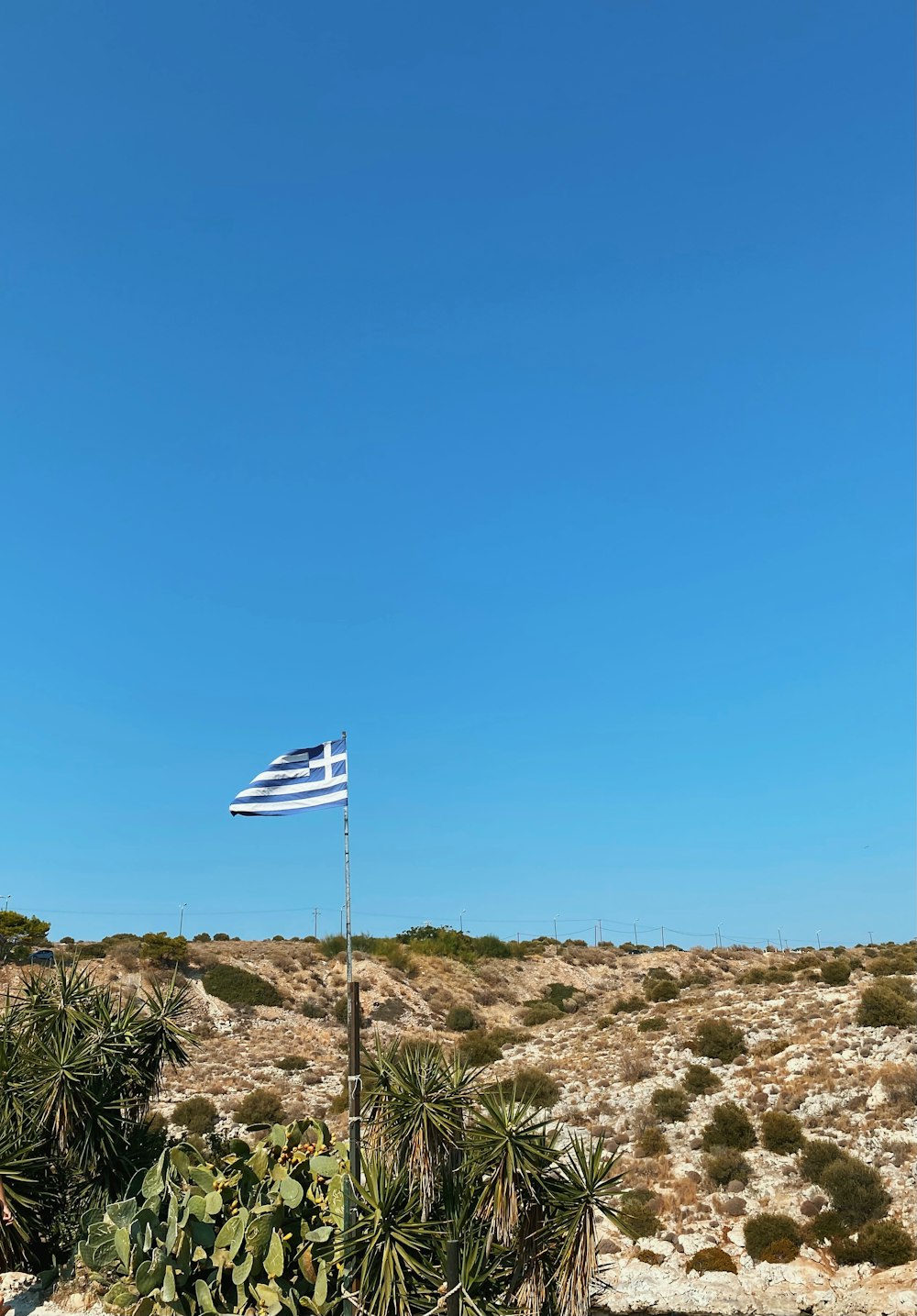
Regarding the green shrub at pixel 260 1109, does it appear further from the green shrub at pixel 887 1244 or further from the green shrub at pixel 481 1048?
the green shrub at pixel 887 1244

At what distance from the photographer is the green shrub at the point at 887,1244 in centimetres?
2394

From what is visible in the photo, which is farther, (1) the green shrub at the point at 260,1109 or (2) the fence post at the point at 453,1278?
(1) the green shrub at the point at 260,1109

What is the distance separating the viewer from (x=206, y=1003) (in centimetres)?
5278

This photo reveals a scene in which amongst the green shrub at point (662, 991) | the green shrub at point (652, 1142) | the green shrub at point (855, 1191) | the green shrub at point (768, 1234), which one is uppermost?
the green shrub at point (662, 991)

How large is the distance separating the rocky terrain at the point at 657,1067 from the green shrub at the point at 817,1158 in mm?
315

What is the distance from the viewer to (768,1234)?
25.8 meters

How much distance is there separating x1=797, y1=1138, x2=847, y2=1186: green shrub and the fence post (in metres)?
17.8

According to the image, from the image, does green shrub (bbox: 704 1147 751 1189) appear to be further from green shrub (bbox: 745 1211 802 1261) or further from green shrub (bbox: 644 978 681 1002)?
green shrub (bbox: 644 978 681 1002)

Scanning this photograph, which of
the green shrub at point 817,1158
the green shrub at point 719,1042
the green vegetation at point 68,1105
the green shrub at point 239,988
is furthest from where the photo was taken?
the green shrub at point 239,988

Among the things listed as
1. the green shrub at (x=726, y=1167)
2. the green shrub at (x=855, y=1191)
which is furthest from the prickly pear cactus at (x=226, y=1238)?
the green shrub at (x=726, y=1167)

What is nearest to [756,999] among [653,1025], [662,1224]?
[653,1025]

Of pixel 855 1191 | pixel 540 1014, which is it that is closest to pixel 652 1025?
pixel 540 1014

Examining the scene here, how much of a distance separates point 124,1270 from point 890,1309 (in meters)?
16.1

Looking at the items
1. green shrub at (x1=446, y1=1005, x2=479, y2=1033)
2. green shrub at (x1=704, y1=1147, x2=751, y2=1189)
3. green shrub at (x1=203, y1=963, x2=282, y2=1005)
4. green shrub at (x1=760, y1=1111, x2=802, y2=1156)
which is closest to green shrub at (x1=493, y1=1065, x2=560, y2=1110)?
green shrub at (x1=704, y1=1147, x2=751, y2=1189)
